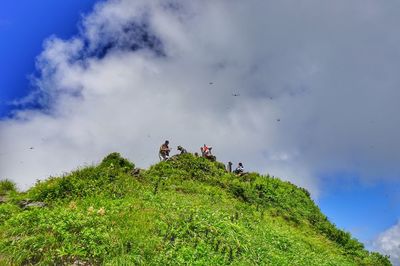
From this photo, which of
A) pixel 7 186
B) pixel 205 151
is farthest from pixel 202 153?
pixel 7 186

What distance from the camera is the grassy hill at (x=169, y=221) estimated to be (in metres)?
17.3

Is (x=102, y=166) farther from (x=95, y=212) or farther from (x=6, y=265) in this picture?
(x=6, y=265)

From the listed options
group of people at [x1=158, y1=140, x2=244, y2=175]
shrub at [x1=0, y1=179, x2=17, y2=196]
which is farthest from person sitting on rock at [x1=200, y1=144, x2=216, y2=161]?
shrub at [x1=0, y1=179, x2=17, y2=196]

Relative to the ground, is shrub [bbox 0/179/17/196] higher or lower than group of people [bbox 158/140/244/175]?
lower

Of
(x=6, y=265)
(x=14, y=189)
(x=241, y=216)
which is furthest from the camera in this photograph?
Result: (x=14, y=189)

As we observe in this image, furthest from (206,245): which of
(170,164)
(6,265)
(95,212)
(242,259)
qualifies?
(170,164)

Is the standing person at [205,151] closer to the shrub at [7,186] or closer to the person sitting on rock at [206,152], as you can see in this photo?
the person sitting on rock at [206,152]

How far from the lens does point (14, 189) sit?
31062 mm

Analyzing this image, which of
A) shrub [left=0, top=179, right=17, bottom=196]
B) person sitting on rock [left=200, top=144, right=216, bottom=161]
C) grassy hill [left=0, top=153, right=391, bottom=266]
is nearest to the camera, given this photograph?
grassy hill [left=0, top=153, right=391, bottom=266]

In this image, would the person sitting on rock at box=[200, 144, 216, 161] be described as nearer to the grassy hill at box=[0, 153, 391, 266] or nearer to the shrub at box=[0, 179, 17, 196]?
the grassy hill at box=[0, 153, 391, 266]

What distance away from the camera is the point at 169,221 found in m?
21.1

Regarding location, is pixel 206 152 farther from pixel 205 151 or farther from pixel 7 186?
pixel 7 186

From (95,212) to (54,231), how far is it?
306 cm

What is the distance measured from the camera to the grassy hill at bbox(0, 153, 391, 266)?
17.3m
